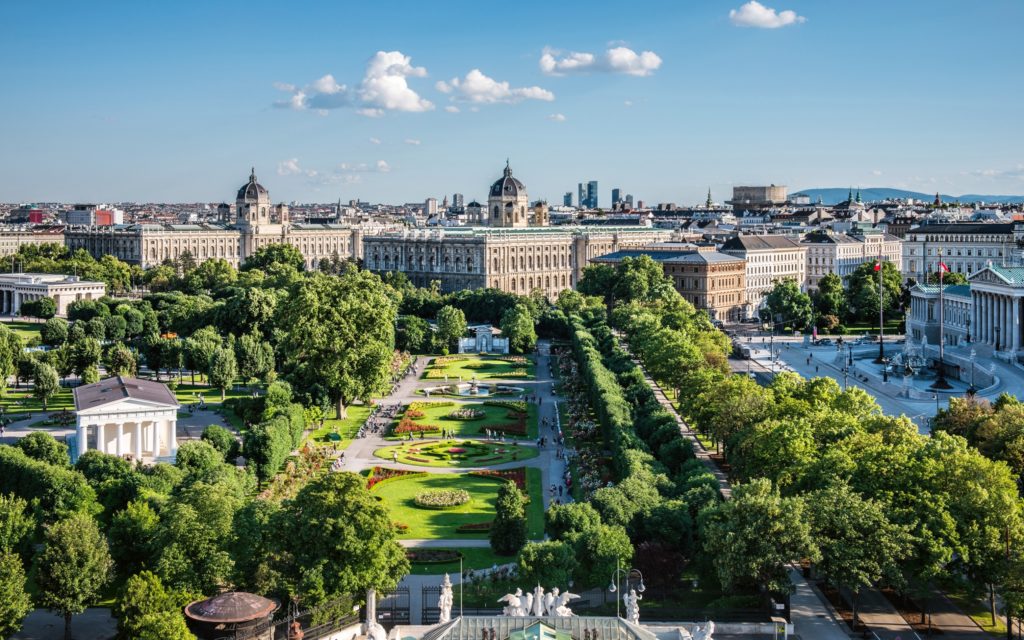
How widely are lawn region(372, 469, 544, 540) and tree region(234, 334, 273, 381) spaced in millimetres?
31223

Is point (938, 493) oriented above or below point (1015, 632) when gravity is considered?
above

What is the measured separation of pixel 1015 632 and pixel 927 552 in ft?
12.2

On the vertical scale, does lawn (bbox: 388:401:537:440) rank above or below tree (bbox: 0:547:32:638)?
below

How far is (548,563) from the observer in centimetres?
4241

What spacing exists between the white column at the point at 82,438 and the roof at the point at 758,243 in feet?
363

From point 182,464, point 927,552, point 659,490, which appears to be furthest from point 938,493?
point 182,464

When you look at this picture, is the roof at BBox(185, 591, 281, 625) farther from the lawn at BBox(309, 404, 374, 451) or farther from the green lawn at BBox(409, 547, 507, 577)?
the lawn at BBox(309, 404, 374, 451)

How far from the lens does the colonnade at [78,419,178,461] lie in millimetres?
66812

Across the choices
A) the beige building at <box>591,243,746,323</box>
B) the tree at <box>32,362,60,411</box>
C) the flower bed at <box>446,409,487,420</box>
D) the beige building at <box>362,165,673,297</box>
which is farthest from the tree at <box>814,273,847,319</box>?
the tree at <box>32,362,60,411</box>

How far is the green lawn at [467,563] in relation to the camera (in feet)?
157

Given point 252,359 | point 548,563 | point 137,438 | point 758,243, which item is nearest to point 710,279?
point 758,243

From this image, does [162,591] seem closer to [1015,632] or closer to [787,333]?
[1015,632]

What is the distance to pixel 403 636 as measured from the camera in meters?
36.6

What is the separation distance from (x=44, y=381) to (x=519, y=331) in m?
47.7
